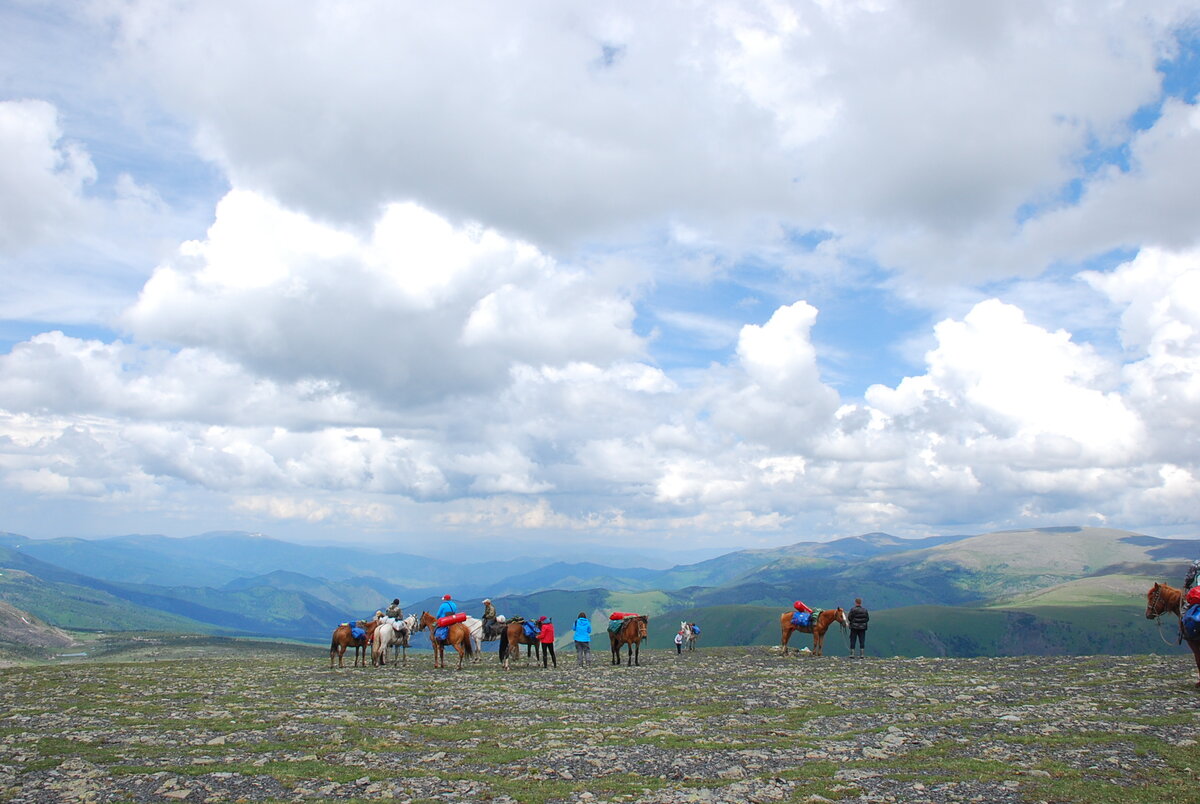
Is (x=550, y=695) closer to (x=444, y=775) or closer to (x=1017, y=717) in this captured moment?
(x=444, y=775)

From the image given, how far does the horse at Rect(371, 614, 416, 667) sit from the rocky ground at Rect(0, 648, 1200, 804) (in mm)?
9596

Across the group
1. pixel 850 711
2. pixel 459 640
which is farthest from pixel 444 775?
pixel 459 640

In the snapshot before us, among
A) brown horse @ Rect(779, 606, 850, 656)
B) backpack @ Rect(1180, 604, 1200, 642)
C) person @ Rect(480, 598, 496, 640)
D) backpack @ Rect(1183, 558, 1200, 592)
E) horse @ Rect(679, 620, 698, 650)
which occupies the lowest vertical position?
horse @ Rect(679, 620, 698, 650)

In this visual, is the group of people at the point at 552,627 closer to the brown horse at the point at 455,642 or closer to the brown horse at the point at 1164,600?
the brown horse at the point at 455,642

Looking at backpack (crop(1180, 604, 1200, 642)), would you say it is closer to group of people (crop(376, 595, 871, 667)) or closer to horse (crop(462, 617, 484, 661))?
group of people (crop(376, 595, 871, 667))

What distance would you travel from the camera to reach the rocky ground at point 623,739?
1428cm

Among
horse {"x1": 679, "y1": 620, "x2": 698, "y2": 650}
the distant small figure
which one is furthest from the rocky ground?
horse {"x1": 679, "y1": 620, "x2": 698, "y2": 650}

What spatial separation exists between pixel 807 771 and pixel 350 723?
13.8m

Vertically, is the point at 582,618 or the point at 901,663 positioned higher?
the point at 582,618

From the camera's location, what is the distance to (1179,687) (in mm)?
24359

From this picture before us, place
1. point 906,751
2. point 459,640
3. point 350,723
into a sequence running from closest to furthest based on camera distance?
1. point 906,751
2. point 350,723
3. point 459,640

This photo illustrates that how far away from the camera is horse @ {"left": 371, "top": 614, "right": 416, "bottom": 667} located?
135 feet

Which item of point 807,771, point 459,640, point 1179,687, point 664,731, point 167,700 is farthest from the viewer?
point 459,640

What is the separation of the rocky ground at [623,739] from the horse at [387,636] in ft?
31.5
